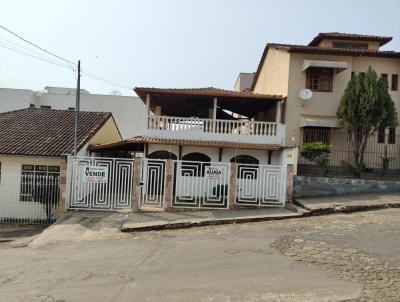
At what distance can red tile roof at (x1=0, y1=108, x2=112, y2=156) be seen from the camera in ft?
57.4

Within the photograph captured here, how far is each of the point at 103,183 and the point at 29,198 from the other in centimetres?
438

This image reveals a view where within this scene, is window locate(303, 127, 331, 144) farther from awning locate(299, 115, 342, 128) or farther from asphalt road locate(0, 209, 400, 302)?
asphalt road locate(0, 209, 400, 302)

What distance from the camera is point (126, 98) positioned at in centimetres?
3344

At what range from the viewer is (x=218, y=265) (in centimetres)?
768

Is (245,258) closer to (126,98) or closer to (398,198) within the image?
(398,198)

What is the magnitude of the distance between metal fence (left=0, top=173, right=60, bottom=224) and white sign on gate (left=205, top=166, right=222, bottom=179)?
6131mm

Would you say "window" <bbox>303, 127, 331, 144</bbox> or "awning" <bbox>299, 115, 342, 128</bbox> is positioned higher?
"awning" <bbox>299, 115, 342, 128</bbox>

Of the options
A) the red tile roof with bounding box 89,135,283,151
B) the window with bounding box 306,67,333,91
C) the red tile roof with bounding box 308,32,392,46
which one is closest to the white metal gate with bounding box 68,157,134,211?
the red tile roof with bounding box 89,135,283,151

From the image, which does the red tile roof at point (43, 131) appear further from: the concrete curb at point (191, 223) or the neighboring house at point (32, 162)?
the concrete curb at point (191, 223)

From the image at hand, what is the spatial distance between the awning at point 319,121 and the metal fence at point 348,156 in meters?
0.54

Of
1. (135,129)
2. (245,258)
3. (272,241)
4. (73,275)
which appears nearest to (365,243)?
(272,241)

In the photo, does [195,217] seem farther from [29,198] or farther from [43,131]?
[43,131]

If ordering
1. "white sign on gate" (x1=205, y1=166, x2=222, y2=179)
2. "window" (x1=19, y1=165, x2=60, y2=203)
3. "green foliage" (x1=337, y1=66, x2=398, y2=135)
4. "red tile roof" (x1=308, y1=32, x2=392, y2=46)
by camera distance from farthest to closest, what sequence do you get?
"red tile roof" (x1=308, y1=32, x2=392, y2=46), "green foliage" (x1=337, y1=66, x2=398, y2=135), "window" (x1=19, y1=165, x2=60, y2=203), "white sign on gate" (x1=205, y1=166, x2=222, y2=179)

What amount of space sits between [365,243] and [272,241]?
2.07m
